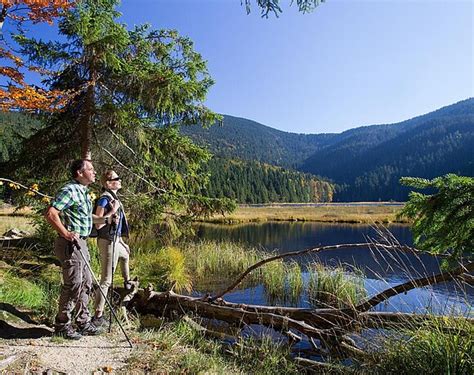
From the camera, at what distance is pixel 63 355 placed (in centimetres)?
395

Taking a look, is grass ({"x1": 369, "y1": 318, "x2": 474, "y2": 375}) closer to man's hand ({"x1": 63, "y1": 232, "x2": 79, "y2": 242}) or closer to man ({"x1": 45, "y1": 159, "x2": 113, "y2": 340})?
man ({"x1": 45, "y1": 159, "x2": 113, "y2": 340})

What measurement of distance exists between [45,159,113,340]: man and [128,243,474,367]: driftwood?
5.84 feet

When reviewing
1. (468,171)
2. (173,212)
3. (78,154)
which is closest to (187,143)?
(173,212)

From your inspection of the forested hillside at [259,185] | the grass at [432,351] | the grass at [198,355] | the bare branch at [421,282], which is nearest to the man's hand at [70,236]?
the grass at [198,355]

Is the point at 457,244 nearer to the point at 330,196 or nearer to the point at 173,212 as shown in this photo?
the point at 173,212

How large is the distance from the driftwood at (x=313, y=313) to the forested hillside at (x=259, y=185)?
101 meters

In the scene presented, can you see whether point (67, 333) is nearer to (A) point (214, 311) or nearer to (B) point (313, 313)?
(A) point (214, 311)

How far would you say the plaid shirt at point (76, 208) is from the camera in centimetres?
431

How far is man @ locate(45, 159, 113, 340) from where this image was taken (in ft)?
14.4

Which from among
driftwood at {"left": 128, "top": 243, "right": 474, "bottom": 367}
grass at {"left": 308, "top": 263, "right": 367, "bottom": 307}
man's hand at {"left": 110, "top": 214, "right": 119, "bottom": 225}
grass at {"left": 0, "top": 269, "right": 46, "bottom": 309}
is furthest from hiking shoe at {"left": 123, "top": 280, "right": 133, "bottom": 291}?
grass at {"left": 308, "top": 263, "right": 367, "bottom": 307}

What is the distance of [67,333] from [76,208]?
1443 millimetres

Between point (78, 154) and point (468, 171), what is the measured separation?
137246 mm

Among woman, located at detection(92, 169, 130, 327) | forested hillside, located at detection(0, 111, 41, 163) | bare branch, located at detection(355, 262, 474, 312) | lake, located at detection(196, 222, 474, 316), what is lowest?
lake, located at detection(196, 222, 474, 316)

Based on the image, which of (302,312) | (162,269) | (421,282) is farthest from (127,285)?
(162,269)
